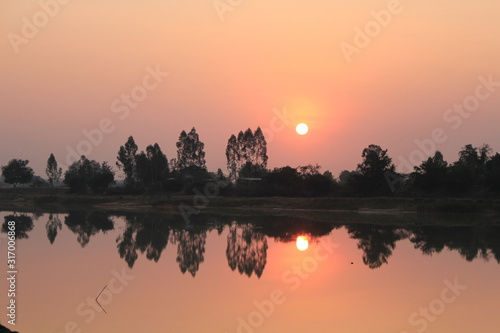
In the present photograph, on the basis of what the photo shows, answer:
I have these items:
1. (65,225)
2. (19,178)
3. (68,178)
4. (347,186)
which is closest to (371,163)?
(347,186)

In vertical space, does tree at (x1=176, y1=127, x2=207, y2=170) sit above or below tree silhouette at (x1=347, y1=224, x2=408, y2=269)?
above

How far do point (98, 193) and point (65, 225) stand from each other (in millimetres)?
34737

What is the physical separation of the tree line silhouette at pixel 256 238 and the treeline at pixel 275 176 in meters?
15.7

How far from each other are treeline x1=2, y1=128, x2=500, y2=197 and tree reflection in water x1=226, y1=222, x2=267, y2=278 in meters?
22.6

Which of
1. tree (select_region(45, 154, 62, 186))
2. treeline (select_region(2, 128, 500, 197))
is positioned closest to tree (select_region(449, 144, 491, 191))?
treeline (select_region(2, 128, 500, 197))

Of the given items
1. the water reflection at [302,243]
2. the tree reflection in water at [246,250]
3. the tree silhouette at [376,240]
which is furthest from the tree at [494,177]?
the water reflection at [302,243]

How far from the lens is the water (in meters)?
10.2

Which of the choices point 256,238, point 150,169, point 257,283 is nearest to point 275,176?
point 150,169

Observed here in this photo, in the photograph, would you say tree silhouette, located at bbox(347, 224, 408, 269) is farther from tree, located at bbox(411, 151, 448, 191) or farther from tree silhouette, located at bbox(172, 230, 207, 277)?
tree, located at bbox(411, 151, 448, 191)

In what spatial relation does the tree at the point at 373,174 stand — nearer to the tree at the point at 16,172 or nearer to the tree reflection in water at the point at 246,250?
the tree reflection in water at the point at 246,250

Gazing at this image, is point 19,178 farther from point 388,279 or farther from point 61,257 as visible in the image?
point 388,279

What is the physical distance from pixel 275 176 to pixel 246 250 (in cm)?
3727

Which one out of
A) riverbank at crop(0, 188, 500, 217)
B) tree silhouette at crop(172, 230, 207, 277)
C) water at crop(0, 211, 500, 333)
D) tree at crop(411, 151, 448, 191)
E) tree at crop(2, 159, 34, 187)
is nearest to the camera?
water at crop(0, 211, 500, 333)

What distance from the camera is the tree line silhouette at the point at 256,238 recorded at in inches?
739
